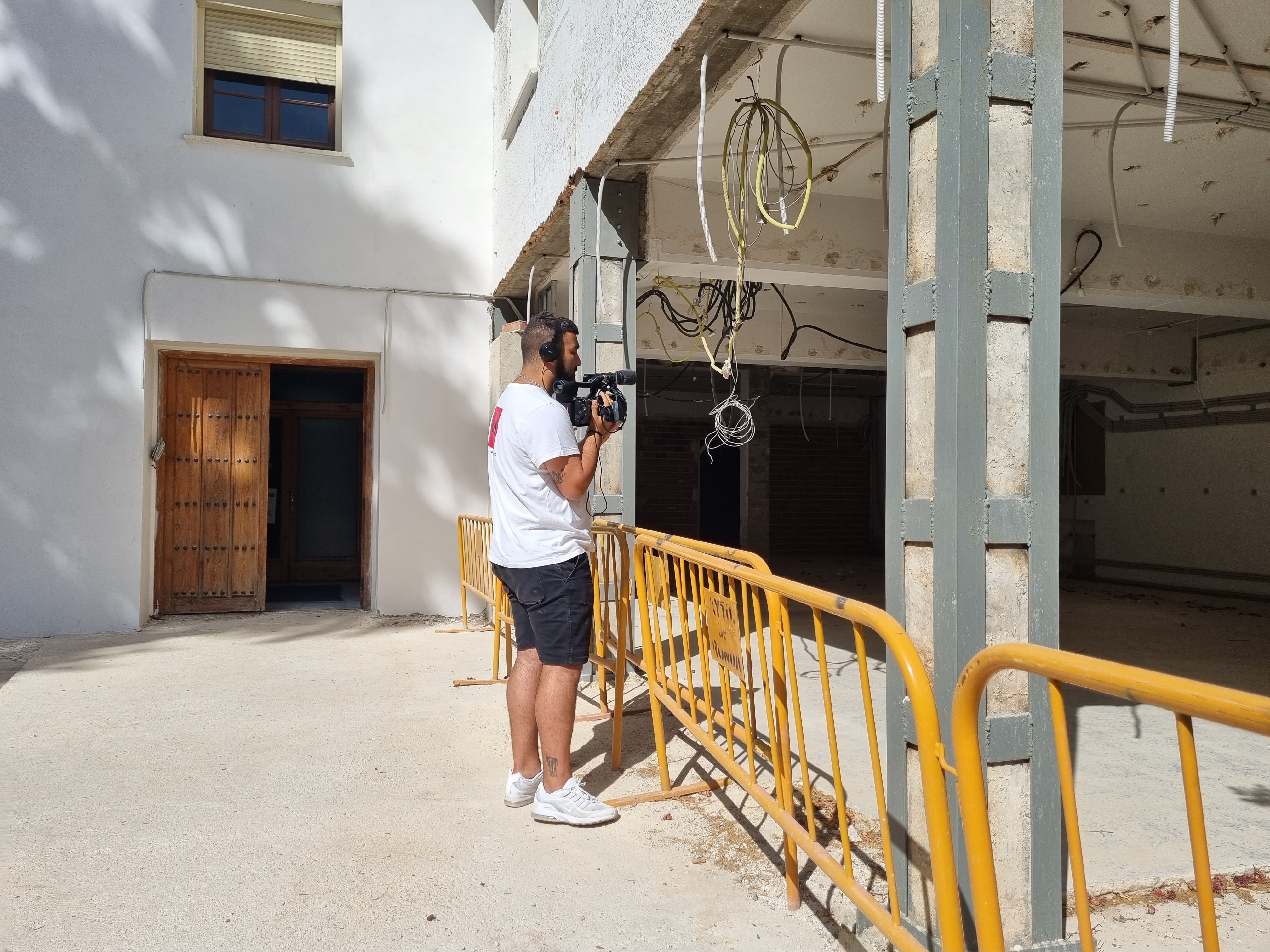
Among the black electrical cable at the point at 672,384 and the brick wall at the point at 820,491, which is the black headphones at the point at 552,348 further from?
the brick wall at the point at 820,491

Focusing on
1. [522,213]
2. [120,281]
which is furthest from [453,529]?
[120,281]

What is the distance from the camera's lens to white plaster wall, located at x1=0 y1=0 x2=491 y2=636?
650cm

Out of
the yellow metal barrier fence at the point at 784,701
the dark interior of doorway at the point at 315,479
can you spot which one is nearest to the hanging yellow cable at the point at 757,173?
the yellow metal barrier fence at the point at 784,701

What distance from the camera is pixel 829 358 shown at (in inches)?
342

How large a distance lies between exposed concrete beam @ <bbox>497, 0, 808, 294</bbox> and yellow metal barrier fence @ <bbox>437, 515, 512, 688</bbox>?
6.66ft

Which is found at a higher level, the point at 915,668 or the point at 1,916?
the point at 915,668

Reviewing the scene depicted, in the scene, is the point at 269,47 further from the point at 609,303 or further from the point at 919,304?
the point at 919,304

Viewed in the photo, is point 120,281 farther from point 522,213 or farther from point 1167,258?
point 1167,258

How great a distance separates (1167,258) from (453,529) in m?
6.15

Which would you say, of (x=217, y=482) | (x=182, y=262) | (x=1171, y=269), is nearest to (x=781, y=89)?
(x=1171, y=269)

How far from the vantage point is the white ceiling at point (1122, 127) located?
12.0 ft

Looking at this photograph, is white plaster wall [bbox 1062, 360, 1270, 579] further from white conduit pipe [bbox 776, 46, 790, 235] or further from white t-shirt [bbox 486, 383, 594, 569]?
white t-shirt [bbox 486, 383, 594, 569]

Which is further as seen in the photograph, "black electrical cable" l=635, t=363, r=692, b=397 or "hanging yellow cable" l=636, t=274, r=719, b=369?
"black electrical cable" l=635, t=363, r=692, b=397

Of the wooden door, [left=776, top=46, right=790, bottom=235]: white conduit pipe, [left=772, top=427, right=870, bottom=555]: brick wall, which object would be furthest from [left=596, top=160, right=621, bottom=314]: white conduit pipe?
[left=772, top=427, right=870, bottom=555]: brick wall
